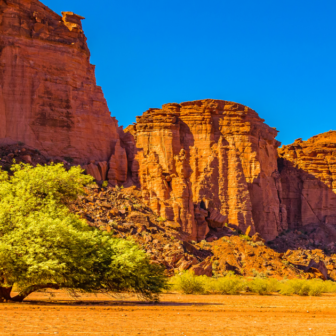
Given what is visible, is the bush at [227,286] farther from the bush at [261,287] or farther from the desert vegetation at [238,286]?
the bush at [261,287]

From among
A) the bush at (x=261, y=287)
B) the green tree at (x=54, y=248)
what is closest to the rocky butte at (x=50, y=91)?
the bush at (x=261, y=287)

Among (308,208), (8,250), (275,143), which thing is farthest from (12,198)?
(308,208)

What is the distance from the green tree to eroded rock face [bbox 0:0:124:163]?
19.8 m

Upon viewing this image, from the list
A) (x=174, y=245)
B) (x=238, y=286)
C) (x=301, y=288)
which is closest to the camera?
(x=238, y=286)

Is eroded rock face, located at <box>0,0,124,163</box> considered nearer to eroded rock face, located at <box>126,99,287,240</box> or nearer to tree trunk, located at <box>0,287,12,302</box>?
eroded rock face, located at <box>126,99,287,240</box>

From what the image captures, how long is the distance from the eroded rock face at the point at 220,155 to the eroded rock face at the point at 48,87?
8.03 metres

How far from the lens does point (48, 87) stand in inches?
1868

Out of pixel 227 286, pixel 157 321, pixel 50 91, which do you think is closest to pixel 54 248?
pixel 157 321

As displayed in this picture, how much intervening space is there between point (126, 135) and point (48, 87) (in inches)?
382

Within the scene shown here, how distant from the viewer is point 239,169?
2598 inches

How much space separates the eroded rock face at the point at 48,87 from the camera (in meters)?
46.1

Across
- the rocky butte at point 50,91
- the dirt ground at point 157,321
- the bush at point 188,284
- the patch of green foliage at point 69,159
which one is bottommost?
the dirt ground at point 157,321

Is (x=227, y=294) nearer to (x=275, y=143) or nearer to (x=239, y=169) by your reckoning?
(x=239, y=169)

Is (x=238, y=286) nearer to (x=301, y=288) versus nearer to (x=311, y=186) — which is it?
(x=301, y=288)
